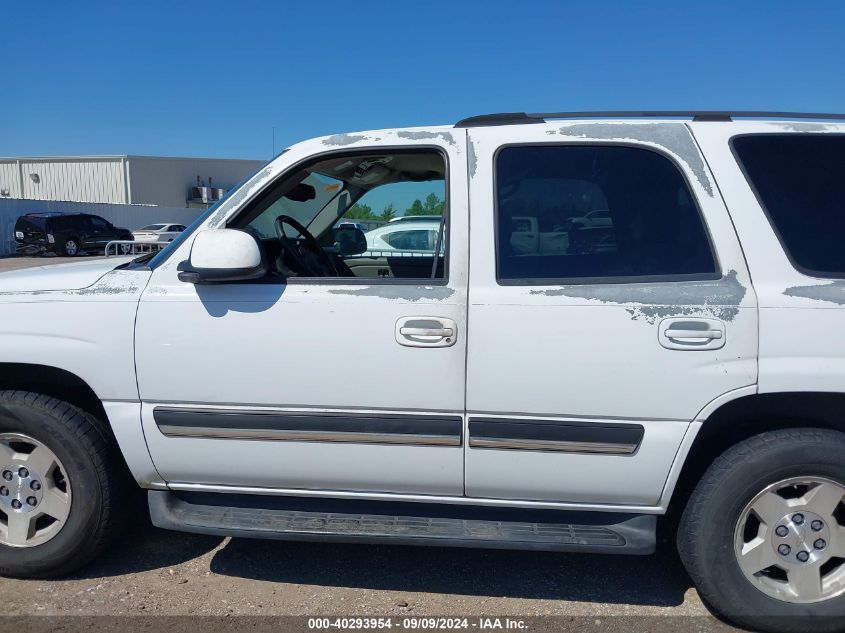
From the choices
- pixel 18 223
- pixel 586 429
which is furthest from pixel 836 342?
pixel 18 223

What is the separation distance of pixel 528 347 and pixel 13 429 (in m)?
2.19

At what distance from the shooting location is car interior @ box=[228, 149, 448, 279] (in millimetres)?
2883

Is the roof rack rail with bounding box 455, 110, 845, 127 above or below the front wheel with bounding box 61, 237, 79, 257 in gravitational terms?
above

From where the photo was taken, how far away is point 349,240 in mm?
4105

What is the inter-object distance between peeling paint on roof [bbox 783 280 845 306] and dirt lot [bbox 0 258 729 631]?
137 centimetres

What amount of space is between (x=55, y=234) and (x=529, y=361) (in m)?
27.3

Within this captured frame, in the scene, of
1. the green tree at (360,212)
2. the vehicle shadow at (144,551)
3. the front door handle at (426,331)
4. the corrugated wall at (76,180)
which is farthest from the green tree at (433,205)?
the corrugated wall at (76,180)

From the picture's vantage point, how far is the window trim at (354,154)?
260cm

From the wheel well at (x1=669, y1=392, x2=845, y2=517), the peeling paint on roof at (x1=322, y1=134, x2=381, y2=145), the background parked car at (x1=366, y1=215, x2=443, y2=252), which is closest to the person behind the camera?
the wheel well at (x1=669, y1=392, x2=845, y2=517)

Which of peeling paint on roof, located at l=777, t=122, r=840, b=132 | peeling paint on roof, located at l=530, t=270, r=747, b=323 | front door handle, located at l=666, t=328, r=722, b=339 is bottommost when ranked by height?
front door handle, located at l=666, t=328, r=722, b=339

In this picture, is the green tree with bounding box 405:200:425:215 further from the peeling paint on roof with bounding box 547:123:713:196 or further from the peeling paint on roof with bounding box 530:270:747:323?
the peeling paint on roof with bounding box 530:270:747:323

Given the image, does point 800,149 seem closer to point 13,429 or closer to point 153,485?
point 153,485

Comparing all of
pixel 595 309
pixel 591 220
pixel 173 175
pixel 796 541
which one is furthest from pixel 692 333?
pixel 173 175

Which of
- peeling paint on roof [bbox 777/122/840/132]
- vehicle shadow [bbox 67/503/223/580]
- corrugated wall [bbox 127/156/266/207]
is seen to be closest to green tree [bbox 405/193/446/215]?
peeling paint on roof [bbox 777/122/840/132]
